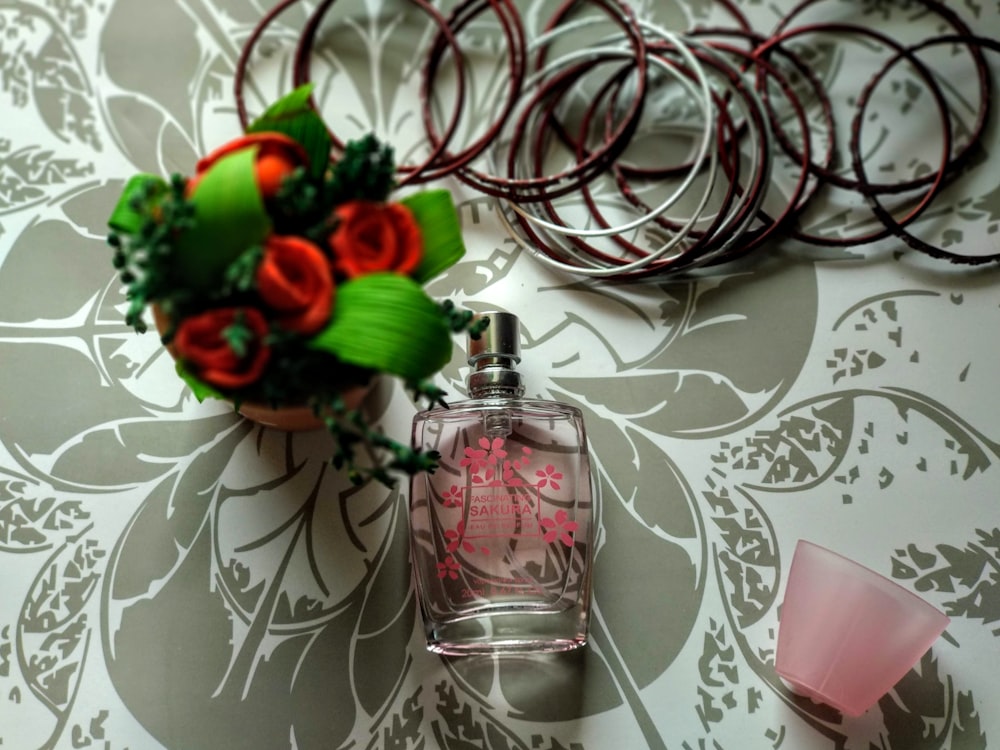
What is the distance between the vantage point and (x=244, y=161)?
47 centimetres

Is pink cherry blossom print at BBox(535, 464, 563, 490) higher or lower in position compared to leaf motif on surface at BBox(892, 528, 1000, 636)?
higher

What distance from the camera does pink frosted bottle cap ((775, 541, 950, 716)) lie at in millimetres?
624

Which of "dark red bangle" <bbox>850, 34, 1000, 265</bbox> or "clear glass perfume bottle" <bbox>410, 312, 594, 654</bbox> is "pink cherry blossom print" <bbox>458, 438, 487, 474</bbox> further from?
"dark red bangle" <bbox>850, 34, 1000, 265</bbox>

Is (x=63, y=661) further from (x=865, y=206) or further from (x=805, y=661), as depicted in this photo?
(x=865, y=206)

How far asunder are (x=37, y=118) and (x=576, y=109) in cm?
54

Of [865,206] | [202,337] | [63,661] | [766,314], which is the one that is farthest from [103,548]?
[865,206]

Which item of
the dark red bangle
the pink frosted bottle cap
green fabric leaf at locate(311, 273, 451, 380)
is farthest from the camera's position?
the dark red bangle

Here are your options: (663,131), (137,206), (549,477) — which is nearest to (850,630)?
(549,477)

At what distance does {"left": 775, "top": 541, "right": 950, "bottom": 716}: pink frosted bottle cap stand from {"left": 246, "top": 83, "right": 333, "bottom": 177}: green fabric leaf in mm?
488

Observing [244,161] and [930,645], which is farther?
[930,645]

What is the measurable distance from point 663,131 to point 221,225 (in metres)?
0.50

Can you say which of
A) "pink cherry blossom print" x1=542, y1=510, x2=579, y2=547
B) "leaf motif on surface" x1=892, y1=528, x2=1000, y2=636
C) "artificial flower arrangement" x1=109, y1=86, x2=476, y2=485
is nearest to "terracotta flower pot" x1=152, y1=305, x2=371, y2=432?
"artificial flower arrangement" x1=109, y1=86, x2=476, y2=485

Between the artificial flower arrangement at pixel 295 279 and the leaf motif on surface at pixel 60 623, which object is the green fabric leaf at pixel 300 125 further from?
the leaf motif on surface at pixel 60 623

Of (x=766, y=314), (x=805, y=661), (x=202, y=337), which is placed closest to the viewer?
(x=202, y=337)
